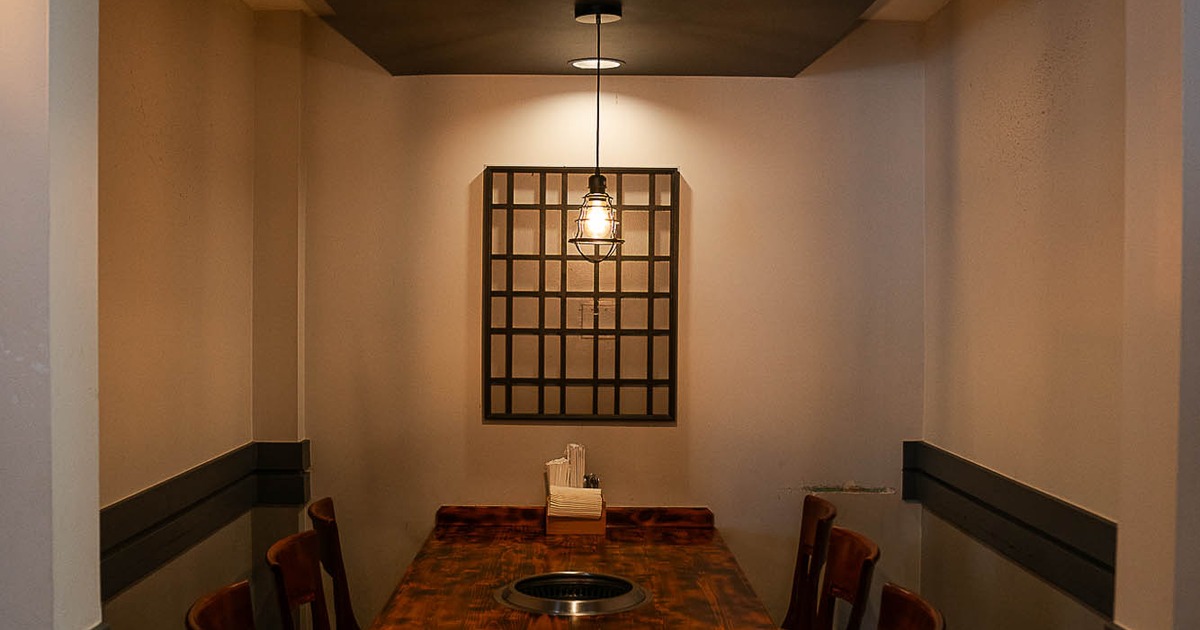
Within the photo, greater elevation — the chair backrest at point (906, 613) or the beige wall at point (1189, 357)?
the beige wall at point (1189, 357)

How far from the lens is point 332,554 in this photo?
136 inches

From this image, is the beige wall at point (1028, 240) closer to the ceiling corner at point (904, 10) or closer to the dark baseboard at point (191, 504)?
the ceiling corner at point (904, 10)

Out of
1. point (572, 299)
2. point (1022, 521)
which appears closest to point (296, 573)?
point (572, 299)

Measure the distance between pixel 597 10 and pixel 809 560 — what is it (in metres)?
2.06

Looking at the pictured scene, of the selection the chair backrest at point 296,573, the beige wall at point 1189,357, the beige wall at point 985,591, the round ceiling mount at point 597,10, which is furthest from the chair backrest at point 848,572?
the round ceiling mount at point 597,10

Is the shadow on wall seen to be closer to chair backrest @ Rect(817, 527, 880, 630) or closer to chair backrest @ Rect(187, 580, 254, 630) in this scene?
chair backrest @ Rect(187, 580, 254, 630)

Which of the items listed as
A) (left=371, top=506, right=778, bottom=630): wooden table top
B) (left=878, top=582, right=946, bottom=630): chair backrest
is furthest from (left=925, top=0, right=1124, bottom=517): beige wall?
(left=371, top=506, right=778, bottom=630): wooden table top

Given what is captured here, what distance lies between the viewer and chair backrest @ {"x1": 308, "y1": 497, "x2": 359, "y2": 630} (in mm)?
3412

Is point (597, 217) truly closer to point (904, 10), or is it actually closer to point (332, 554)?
point (332, 554)

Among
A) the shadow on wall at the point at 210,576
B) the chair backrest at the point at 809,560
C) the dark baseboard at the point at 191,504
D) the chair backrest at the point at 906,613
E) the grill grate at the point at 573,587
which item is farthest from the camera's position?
the chair backrest at the point at 809,560

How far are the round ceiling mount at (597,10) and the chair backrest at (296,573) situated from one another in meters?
1.63

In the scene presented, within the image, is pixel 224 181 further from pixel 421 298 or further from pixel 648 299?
pixel 648 299

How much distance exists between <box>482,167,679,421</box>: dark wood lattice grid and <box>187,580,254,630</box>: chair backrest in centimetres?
168

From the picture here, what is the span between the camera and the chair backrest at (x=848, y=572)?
2.93 m
